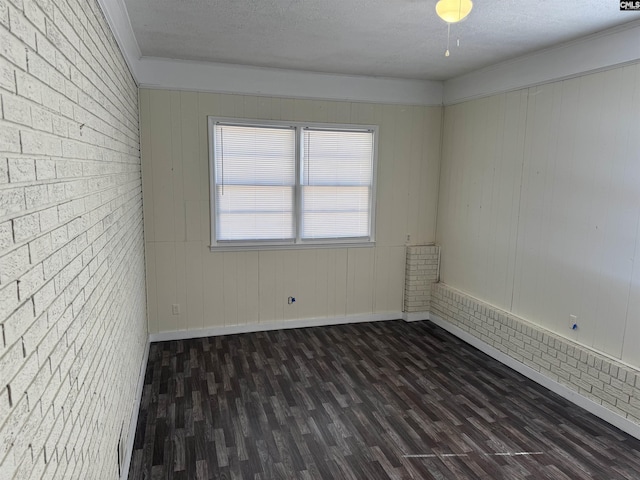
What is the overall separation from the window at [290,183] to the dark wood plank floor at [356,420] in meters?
1.28

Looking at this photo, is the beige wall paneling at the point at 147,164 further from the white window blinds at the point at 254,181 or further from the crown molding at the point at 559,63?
the crown molding at the point at 559,63

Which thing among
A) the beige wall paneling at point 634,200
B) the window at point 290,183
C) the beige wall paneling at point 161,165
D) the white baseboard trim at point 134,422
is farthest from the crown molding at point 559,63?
the white baseboard trim at point 134,422

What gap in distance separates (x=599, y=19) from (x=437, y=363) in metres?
3.10

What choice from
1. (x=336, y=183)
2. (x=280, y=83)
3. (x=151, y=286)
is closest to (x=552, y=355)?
(x=336, y=183)

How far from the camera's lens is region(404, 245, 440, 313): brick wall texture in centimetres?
526

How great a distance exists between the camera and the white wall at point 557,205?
121 inches

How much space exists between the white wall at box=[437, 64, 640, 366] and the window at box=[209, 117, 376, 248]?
3.85 feet

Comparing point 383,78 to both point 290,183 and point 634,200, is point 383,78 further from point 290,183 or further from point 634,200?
point 634,200

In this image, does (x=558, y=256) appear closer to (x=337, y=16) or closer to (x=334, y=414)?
(x=334, y=414)

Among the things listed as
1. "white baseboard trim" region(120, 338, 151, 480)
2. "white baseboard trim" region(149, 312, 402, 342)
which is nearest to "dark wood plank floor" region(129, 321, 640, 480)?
"white baseboard trim" region(120, 338, 151, 480)

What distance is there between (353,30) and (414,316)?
348 centimetres

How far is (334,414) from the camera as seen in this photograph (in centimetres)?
321

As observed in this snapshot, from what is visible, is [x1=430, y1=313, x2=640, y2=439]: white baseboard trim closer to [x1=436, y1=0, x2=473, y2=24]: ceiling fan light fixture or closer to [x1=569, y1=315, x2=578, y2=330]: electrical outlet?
[x1=569, y1=315, x2=578, y2=330]: electrical outlet

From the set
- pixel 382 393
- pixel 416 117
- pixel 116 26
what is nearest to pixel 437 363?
pixel 382 393
